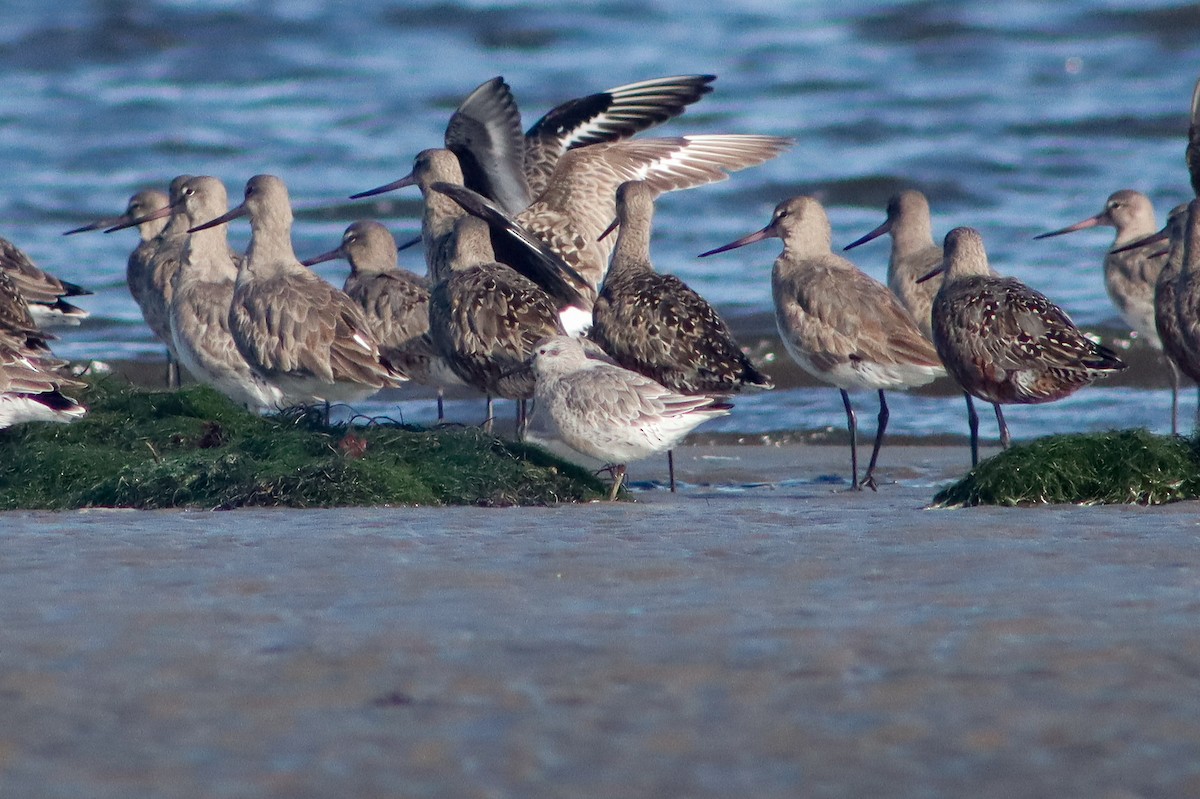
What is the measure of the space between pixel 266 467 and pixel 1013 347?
322 centimetres

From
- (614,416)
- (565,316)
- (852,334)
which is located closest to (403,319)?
(565,316)

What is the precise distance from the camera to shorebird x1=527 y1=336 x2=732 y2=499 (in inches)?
256

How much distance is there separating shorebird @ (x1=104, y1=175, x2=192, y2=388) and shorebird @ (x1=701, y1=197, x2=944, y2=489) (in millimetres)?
3319

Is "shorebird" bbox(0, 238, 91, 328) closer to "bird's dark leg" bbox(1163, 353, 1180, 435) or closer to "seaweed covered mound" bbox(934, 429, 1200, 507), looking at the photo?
"bird's dark leg" bbox(1163, 353, 1180, 435)

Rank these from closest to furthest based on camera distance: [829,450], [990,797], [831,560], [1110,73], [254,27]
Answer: [990,797] < [831,560] < [829,450] < [1110,73] < [254,27]

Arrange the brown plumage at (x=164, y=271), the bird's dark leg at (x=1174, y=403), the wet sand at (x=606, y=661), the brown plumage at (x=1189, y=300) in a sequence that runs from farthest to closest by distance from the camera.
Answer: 1. the brown plumage at (x=164, y=271)
2. the bird's dark leg at (x=1174, y=403)
3. the brown plumage at (x=1189, y=300)
4. the wet sand at (x=606, y=661)

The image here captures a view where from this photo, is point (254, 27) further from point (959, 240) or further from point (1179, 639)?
point (1179, 639)

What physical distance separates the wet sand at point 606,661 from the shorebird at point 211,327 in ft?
11.9

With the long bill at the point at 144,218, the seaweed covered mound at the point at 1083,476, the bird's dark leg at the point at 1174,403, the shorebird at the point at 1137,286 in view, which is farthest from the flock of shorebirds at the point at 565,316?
the seaweed covered mound at the point at 1083,476

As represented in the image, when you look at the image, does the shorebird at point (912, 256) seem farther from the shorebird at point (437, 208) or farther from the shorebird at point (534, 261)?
the shorebird at point (437, 208)

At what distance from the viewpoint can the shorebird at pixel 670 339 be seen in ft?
25.3

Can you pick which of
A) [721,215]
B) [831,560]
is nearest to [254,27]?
[721,215]

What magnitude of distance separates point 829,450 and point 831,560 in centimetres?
512

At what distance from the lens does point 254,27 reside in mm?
26391
